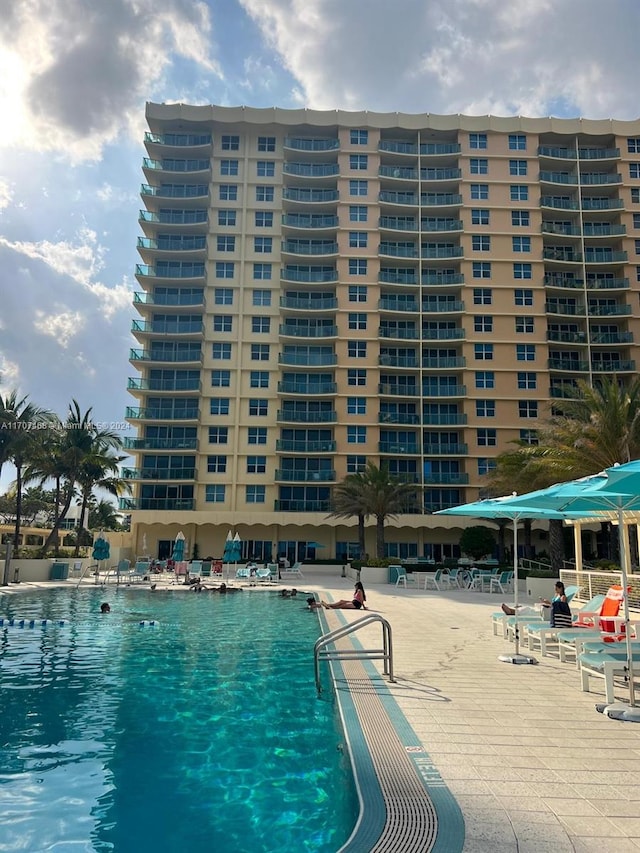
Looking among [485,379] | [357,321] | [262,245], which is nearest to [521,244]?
[485,379]

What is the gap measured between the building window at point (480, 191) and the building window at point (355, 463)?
22.9 m

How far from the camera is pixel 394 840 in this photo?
3777mm

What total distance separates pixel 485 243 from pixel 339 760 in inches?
1825

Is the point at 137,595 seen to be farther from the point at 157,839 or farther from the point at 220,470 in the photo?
the point at 220,470

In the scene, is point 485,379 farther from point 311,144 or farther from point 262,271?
point 311,144

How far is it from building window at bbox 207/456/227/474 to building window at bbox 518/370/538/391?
74.8 ft

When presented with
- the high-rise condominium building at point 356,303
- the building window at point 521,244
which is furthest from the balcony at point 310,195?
the building window at point 521,244

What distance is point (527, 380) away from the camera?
4500 centimetres

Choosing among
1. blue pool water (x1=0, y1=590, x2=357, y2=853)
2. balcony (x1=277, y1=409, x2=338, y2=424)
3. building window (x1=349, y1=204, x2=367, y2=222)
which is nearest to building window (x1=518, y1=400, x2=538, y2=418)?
balcony (x1=277, y1=409, x2=338, y2=424)

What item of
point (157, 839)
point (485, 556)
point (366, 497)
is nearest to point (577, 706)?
point (157, 839)

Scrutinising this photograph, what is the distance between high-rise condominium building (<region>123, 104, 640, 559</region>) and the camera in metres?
43.3

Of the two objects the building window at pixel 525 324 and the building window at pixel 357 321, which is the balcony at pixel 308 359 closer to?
the building window at pixel 357 321

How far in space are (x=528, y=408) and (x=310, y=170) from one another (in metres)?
25.4

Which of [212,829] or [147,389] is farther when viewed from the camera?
[147,389]
